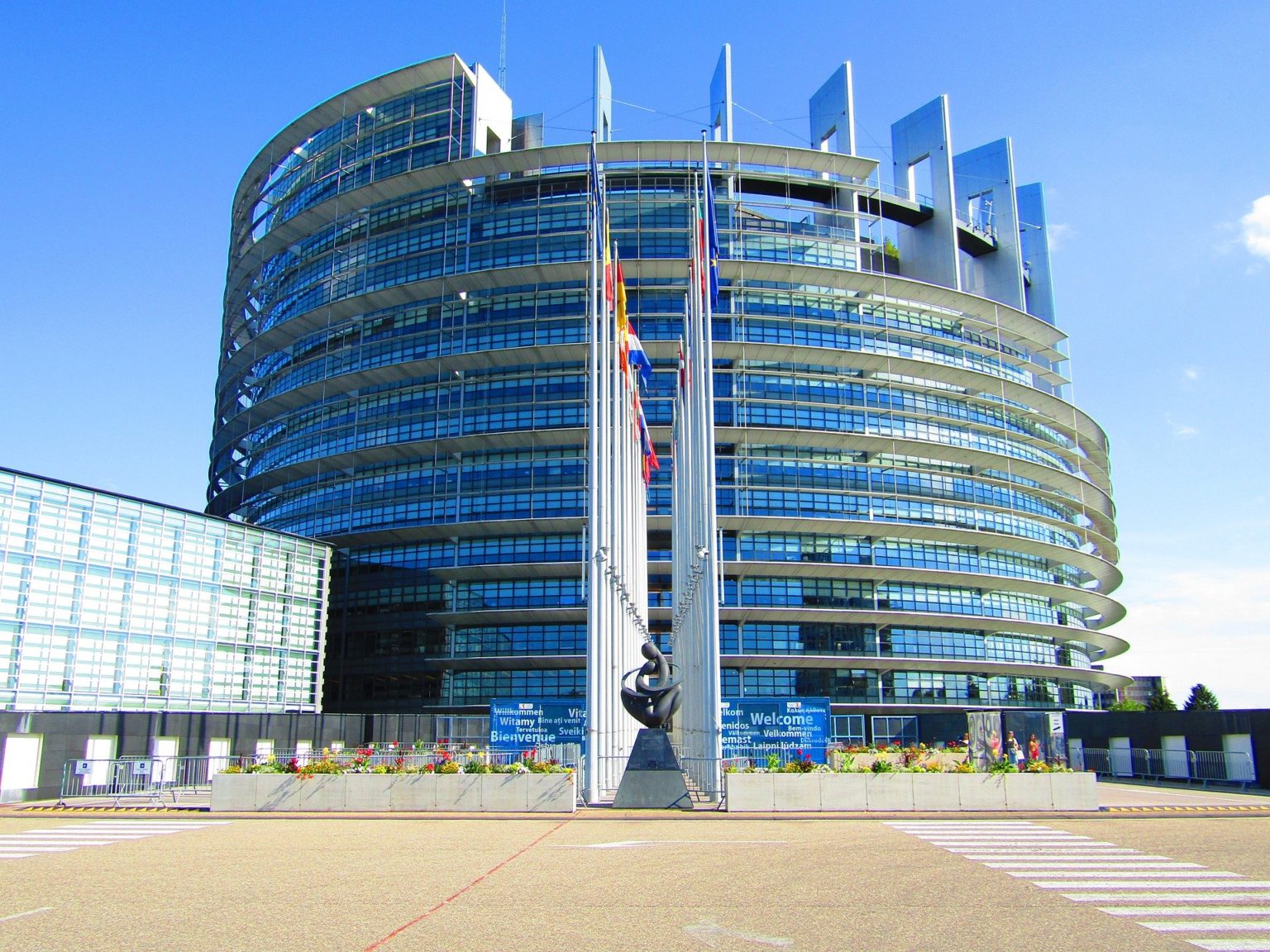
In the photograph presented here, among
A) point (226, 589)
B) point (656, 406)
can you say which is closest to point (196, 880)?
point (226, 589)

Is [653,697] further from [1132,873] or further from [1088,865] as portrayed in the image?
[1132,873]

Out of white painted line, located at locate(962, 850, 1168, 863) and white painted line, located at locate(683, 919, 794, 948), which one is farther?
white painted line, located at locate(962, 850, 1168, 863)

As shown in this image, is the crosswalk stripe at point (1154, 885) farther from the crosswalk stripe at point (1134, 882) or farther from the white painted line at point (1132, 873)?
the white painted line at point (1132, 873)

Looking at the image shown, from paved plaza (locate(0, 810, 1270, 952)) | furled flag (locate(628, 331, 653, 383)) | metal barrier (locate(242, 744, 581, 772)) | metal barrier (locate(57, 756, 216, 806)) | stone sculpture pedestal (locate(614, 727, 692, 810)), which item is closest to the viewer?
paved plaza (locate(0, 810, 1270, 952))

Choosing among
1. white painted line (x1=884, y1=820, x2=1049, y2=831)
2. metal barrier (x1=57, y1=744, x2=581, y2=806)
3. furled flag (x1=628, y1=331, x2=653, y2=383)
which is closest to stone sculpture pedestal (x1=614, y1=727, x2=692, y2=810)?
metal barrier (x1=57, y1=744, x2=581, y2=806)

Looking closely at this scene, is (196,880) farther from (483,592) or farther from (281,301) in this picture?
(281,301)

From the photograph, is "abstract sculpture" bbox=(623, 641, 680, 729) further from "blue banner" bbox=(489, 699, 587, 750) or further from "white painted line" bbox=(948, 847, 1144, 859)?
"white painted line" bbox=(948, 847, 1144, 859)

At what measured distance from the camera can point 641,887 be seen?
14219 millimetres

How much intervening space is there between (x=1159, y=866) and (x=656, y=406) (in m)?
57.7

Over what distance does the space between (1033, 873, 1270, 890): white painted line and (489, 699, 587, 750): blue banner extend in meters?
20.6

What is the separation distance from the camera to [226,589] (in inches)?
1966

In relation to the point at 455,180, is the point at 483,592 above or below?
below

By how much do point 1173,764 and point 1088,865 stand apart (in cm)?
3042

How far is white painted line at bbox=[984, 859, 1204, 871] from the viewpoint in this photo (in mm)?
16328
